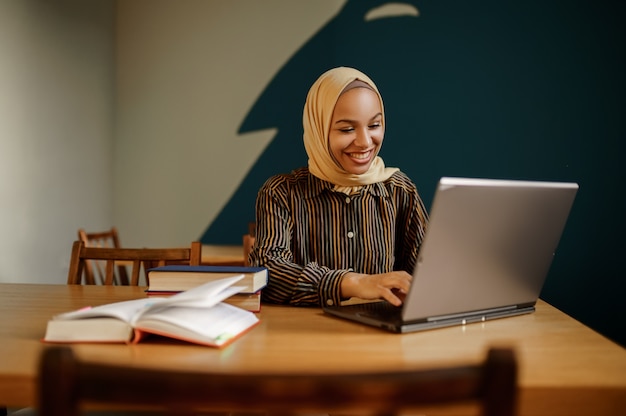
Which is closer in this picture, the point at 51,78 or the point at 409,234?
the point at 409,234

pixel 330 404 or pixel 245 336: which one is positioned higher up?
pixel 330 404

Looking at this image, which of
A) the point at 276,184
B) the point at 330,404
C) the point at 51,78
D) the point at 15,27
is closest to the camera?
the point at 330,404

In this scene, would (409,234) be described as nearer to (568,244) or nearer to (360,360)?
(360,360)

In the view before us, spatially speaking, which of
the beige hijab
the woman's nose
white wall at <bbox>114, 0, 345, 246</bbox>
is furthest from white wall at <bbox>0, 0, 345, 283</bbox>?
the woman's nose

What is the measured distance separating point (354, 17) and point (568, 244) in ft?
6.27

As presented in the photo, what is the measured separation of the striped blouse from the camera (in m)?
1.75

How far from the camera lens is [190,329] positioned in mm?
1091

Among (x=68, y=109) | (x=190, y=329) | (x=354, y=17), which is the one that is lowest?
(x=190, y=329)

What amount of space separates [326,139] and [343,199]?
0.17 metres

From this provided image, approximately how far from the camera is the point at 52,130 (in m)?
3.79

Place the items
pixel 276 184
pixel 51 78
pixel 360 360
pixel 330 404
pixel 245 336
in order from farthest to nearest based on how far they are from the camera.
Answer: pixel 51 78 → pixel 276 184 → pixel 245 336 → pixel 360 360 → pixel 330 404

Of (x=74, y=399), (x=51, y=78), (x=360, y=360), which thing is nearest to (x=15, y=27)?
(x=51, y=78)

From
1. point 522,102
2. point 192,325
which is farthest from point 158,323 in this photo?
point 522,102

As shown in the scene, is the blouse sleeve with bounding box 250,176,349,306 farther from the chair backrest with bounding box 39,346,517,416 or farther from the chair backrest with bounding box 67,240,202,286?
the chair backrest with bounding box 39,346,517,416
